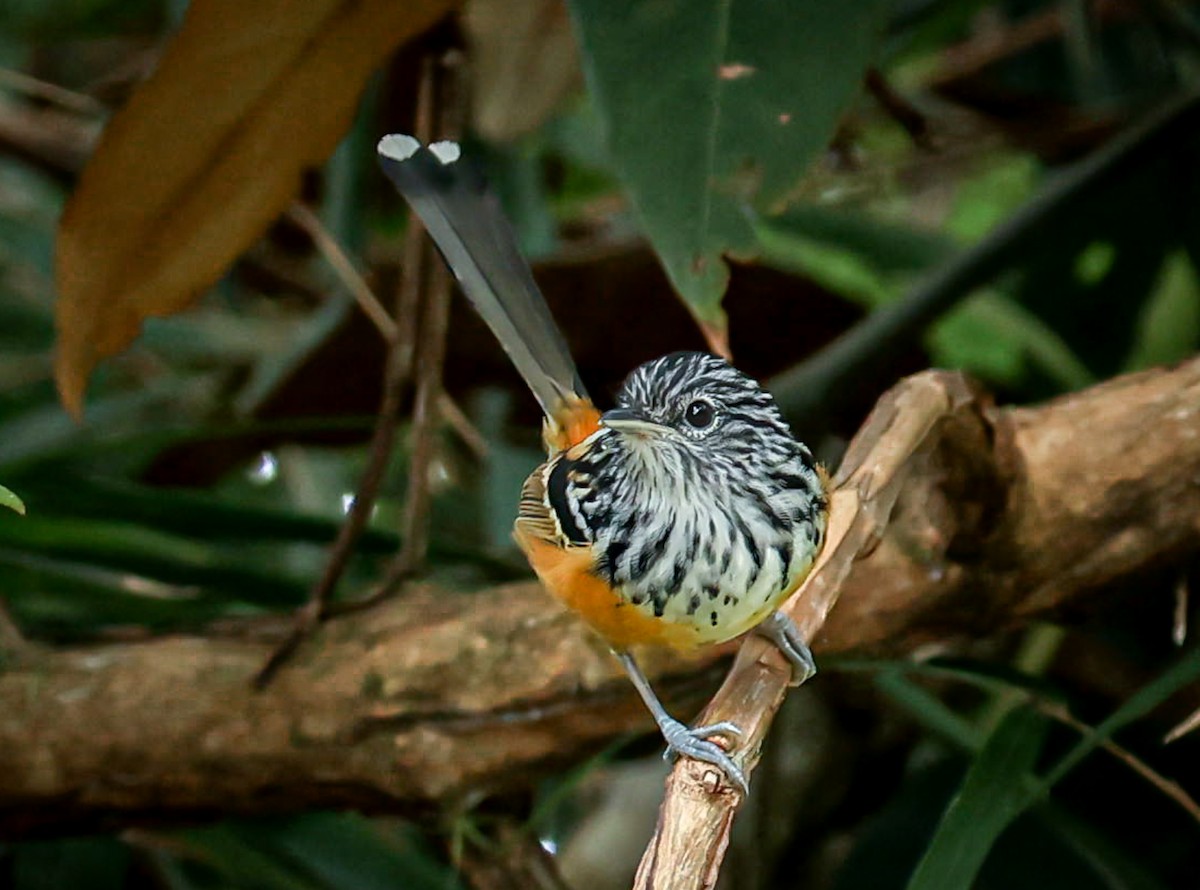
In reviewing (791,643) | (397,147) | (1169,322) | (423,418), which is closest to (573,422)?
(423,418)

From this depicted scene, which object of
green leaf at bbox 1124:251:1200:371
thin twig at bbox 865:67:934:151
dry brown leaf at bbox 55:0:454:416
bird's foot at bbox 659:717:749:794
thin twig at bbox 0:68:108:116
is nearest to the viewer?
bird's foot at bbox 659:717:749:794

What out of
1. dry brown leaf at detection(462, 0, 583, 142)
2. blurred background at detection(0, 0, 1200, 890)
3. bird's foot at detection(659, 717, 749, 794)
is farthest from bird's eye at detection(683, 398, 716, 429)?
dry brown leaf at detection(462, 0, 583, 142)

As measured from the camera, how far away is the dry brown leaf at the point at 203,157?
1.85 meters

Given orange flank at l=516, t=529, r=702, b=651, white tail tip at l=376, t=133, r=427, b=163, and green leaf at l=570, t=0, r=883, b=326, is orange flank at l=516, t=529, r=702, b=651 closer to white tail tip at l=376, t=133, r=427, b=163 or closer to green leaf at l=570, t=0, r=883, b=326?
green leaf at l=570, t=0, r=883, b=326

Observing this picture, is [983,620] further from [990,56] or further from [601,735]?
[990,56]

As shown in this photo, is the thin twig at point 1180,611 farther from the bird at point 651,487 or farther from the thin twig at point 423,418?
the thin twig at point 423,418

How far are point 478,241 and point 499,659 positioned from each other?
1.51 ft

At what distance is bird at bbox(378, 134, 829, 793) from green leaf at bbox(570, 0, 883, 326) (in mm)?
143

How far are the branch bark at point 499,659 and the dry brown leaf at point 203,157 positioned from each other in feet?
1.22

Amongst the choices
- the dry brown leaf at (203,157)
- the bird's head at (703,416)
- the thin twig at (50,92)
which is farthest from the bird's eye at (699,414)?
the thin twig at (50,92)

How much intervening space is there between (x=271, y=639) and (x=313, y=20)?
725 mm

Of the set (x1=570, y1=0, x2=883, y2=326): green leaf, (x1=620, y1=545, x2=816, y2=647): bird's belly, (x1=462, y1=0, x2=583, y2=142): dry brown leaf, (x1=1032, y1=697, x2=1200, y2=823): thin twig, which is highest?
(x1=462, y1=0, x2=583, y2=142): dry brown leaf

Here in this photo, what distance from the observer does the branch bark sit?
175 centimetres

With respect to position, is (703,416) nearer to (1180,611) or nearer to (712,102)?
(712,102)
